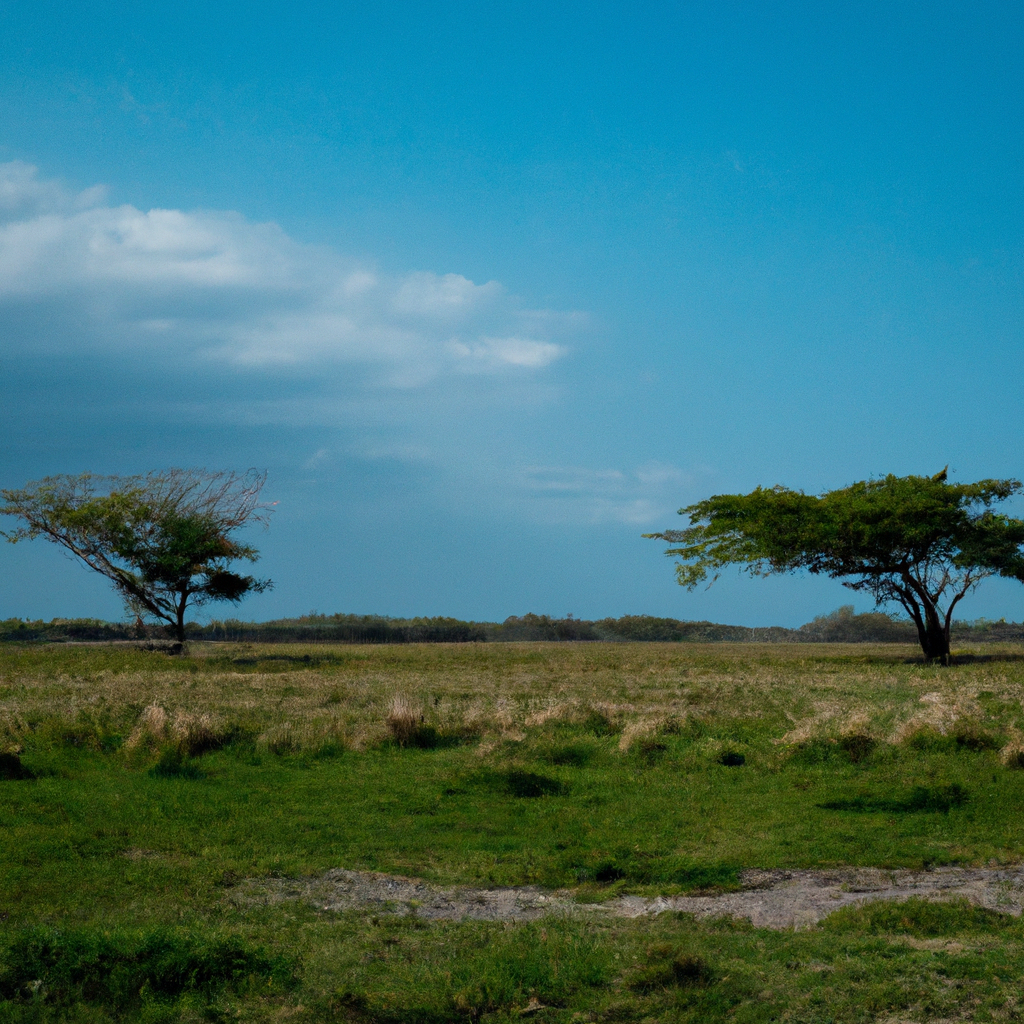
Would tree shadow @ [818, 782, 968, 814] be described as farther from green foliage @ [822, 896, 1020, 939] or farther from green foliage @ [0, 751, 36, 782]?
green foliage @ [0, 751, 36, 782]

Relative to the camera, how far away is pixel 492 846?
411 inches

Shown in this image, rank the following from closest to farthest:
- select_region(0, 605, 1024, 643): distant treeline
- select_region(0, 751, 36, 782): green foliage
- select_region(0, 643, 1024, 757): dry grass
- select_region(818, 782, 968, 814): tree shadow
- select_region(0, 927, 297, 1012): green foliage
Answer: select_region(0, 927, 297, 1012): green foliage → select_region(818, 782, 968, 814): tree shadow → select_region(0, 751, 36, 782): green foliage → select_region(0, 643, 1024, 757): dry grass → select_region(0, 605, 1024, 643): distant treeline

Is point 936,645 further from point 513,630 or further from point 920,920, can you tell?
point 513,630

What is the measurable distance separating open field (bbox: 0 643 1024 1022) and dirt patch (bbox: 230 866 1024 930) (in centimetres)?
13

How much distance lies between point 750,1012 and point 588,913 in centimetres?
242

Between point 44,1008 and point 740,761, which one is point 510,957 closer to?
point 44,1008

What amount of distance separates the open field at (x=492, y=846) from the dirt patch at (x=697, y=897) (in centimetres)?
13

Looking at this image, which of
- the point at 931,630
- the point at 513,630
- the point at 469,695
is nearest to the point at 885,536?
the point at 931,630

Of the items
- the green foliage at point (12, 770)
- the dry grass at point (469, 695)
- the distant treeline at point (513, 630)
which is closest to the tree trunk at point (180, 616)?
the dry grass at point (469, 695)

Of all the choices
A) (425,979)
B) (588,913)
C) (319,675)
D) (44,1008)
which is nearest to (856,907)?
(588,913)

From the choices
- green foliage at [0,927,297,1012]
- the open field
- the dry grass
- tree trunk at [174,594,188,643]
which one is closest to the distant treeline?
tree trunk at [174,594,188,643]

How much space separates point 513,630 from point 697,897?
7959 cm

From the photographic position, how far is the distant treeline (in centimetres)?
6575

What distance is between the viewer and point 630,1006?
6062 mm
